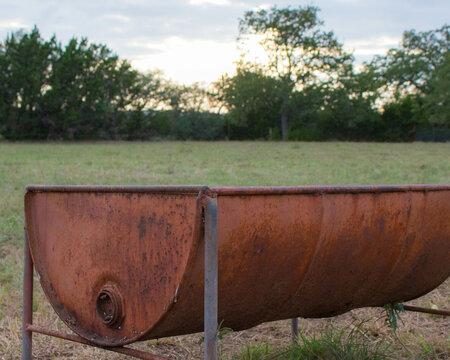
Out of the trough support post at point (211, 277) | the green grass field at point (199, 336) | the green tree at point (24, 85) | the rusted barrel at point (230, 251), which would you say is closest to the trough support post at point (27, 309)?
the rusted barrel at point (230, 251)

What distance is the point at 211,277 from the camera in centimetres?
175

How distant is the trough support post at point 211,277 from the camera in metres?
1.71

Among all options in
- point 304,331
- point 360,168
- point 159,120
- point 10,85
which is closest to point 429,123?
point 159,120

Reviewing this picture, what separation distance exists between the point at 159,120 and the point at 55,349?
134 ft

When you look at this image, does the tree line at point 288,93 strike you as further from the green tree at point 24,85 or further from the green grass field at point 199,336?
the green grass field at point 199,336

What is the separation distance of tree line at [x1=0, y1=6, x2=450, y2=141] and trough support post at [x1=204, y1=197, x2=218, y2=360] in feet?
118

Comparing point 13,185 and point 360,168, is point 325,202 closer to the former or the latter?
point 13,185

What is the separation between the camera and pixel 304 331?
134 inches

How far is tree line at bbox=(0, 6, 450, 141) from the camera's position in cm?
3781

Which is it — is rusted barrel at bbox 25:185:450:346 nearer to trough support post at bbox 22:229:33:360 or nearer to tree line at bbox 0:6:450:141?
trough support post at bbox 22:229:33:360

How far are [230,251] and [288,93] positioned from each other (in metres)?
44.7

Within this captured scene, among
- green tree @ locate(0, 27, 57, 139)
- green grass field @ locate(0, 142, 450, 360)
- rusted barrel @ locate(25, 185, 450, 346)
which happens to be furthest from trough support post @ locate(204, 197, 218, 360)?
green tree @ locate(0, 27, 57, 139)

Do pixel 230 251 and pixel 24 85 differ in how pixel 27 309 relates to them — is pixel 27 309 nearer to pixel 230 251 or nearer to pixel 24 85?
pixel 230 251

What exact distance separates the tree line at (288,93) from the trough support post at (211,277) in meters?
35.9
